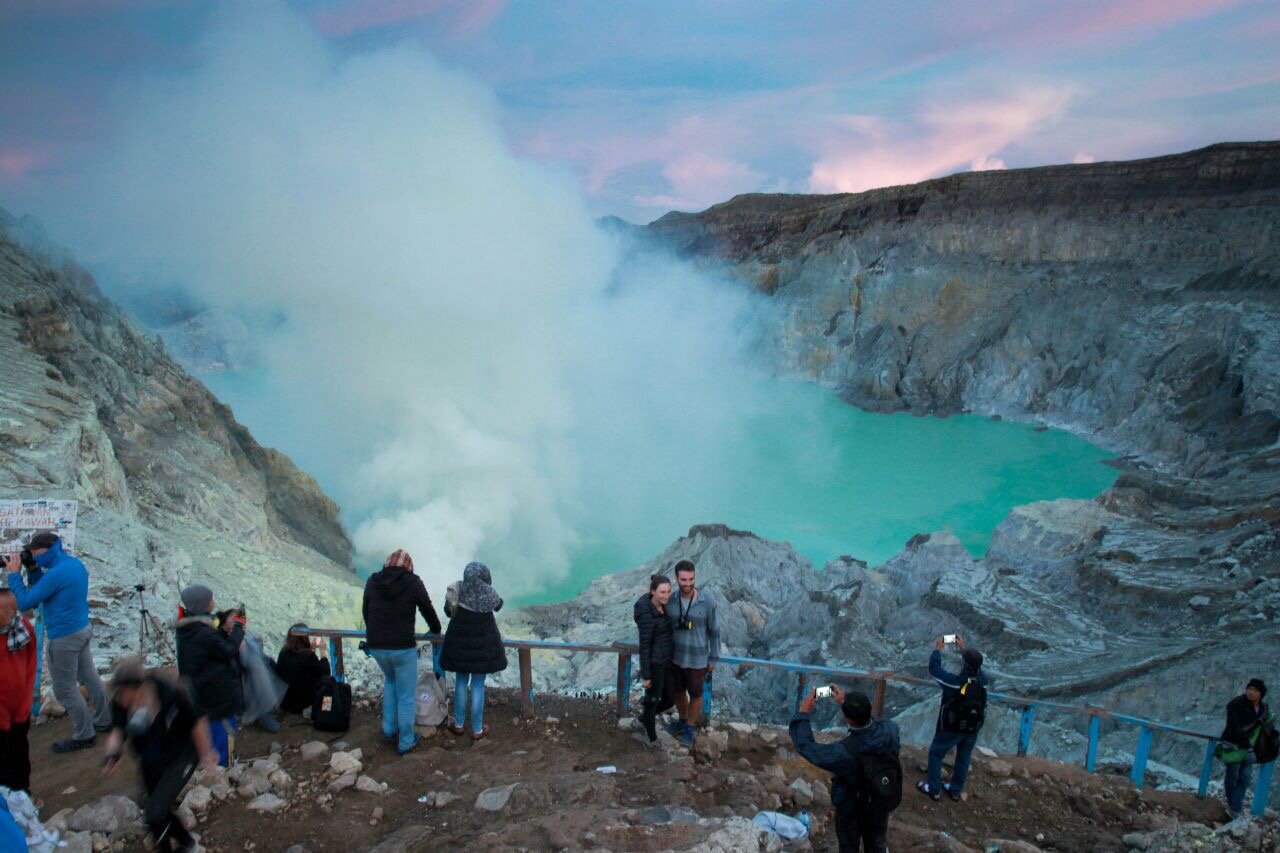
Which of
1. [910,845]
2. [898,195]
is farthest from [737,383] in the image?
[910,845]

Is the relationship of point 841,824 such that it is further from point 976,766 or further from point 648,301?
point 648,301

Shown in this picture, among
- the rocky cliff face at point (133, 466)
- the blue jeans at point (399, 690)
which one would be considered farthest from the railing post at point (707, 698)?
the rocky cliff face at point (133, 466)

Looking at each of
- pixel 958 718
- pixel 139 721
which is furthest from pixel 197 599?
pixel 958 718

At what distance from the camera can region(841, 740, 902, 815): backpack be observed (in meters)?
3.00

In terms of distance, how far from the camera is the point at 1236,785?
495 cm

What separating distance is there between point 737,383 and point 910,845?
110 feet

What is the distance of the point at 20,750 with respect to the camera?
3.64 meters

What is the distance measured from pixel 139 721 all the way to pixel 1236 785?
6580 millimetres

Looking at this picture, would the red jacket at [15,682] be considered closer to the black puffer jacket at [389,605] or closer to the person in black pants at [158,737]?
the person in black pants at [158,737]

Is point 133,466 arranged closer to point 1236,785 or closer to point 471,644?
point 471,644

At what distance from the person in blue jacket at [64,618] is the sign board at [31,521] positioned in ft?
1.82

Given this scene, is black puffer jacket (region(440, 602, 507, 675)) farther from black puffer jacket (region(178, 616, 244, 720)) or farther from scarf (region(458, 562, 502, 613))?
black puffer jacket (region(178, 616, 244, 720))

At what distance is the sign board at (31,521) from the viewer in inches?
185

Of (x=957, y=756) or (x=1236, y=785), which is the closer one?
(x=957, y=756)
